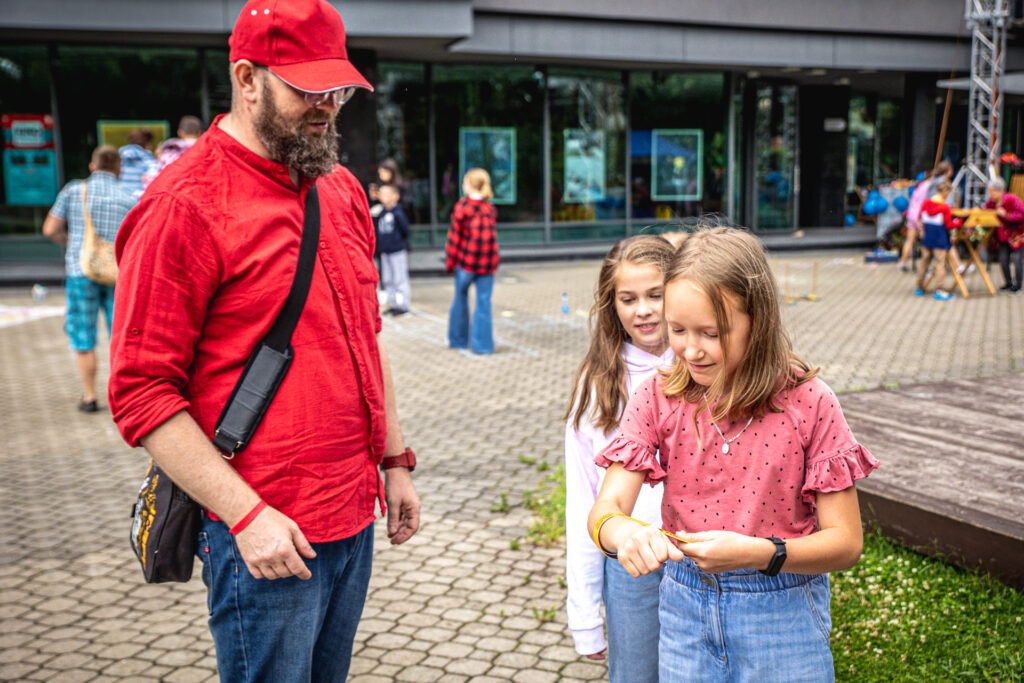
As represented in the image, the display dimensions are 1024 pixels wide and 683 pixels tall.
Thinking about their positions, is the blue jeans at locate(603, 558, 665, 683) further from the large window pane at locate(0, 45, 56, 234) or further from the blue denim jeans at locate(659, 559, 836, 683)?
the large window pane at locate(0, 45, 56, 234)

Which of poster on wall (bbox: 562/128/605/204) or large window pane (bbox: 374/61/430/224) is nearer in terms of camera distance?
large window pane (bbox: 374/61/430/224)

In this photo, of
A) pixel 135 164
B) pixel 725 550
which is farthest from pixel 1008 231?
pixel 725 550

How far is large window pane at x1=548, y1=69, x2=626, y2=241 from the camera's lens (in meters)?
21.1

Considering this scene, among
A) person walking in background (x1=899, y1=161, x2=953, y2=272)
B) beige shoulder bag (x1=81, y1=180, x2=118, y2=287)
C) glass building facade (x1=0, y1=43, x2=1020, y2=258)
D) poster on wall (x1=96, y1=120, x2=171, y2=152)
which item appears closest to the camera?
beige shoulder bag (x1=81, y1=180, x2=118, y2=287)

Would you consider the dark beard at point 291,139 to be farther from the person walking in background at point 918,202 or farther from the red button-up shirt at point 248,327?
the person walking in background at point 918,202

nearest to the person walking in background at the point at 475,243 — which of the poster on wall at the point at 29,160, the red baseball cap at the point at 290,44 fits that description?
the red baseball cap at the point at 290,44

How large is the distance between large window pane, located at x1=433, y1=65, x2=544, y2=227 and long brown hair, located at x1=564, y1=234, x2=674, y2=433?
17.9 metres

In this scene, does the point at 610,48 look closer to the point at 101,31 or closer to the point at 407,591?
the point at 101,31

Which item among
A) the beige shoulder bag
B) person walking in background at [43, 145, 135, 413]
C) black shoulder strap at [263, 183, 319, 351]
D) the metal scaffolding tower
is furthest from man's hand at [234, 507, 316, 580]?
the metal scaffolding tower

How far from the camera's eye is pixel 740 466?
1.99 metres

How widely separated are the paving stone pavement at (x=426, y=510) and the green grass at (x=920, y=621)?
3.52 feet

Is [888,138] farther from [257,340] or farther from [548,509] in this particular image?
[257,340]

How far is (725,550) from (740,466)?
0.31m

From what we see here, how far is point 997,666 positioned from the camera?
3.39 m
